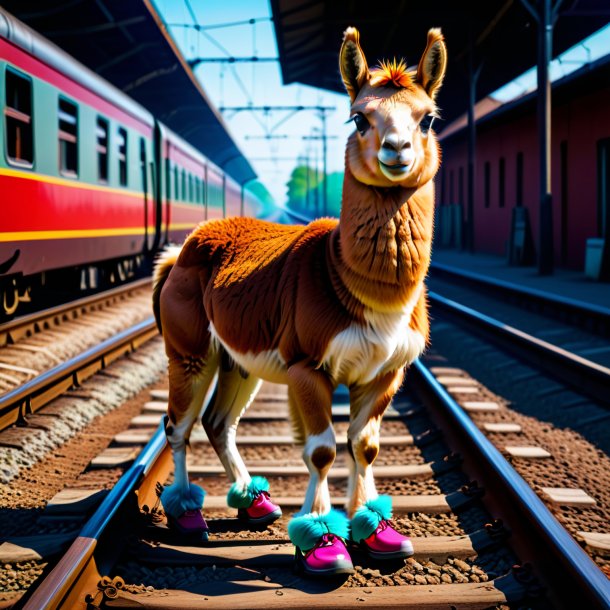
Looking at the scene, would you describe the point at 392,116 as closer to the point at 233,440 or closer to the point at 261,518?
the point at 233,440

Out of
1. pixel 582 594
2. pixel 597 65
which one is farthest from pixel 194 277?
pixel 597 65

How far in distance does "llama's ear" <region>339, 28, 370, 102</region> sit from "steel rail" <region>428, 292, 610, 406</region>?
173 inches

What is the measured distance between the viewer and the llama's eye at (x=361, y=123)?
2.93 m

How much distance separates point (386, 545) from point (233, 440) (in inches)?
41.4

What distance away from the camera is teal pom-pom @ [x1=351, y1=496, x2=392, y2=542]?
3.29 m

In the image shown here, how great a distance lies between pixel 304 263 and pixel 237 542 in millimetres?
1365

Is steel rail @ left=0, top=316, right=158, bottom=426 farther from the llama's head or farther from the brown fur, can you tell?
the llama's head

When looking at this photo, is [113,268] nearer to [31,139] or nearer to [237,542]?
[31,139]

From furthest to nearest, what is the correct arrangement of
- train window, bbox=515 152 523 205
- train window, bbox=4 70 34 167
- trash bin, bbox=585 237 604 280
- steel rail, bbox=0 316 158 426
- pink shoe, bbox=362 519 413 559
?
train window, bbox=515 152 523 205
trash bin, bbox=585 237 604 280
train window, bbox=4 70 34 167
steel rail, bbox=0 316 158 426
pink shoe, bbox=362 519 413 559

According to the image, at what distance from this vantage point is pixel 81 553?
3.11 meters

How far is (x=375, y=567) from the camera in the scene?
3326 mm

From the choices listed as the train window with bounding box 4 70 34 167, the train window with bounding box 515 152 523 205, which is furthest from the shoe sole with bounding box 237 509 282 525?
the train window with bounding box 515 152 523 205

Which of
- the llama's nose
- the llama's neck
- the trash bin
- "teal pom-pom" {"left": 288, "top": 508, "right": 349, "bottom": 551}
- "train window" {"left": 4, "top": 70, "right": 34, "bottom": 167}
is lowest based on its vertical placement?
"teal pom-pom" {"left": 288, "top": 508, "right": 349, "bottom": 551}

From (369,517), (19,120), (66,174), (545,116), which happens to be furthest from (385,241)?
(545,116)
